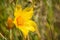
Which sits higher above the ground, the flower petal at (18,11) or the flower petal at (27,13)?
the flower petal at (18,11)

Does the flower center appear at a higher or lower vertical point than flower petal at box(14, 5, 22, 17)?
lower

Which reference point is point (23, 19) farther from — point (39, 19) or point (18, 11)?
point (39, 19)

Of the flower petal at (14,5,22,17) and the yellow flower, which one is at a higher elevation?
the flower petal at (14,5,22,17)

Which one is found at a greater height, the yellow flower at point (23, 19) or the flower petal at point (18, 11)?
the flower petal at point (18, 11)

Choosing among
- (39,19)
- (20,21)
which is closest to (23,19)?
(20,21)

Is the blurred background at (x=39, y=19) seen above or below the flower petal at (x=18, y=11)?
below
